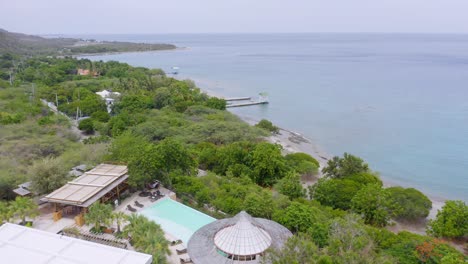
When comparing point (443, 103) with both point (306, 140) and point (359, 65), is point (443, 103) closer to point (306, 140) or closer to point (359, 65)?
point (306, 140)

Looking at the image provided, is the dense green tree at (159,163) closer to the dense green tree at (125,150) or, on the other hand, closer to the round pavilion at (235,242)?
the dense green tree at (125,150)

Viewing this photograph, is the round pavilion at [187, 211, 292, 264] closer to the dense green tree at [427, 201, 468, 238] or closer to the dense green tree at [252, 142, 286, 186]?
the dense green tree at [252, 142, 286, 186]

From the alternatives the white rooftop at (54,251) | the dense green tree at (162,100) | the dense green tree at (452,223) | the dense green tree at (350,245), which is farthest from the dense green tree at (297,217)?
the dense green tree at (162,100)

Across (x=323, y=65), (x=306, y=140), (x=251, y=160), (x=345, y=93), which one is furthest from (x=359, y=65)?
(x=251, y=160)

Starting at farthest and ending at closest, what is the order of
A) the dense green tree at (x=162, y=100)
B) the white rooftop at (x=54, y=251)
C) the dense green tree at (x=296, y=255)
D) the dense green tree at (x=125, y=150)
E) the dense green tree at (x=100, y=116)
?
the dense green tree at (x=162, y=100) < the dense green tree at (x=100, y=116) < the dense green tree at (x=125, y=150) < the white rooftop at (x=54, y=251) < the dense green tree at (x=296, y=255)

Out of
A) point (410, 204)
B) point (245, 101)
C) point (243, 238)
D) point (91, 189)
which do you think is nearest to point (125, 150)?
point (91, 189)

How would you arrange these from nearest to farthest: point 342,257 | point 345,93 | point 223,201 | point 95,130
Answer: point 342,257 → point 223,201 → point 95,130 → point 345,93

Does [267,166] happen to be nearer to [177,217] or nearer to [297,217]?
[297,217]
